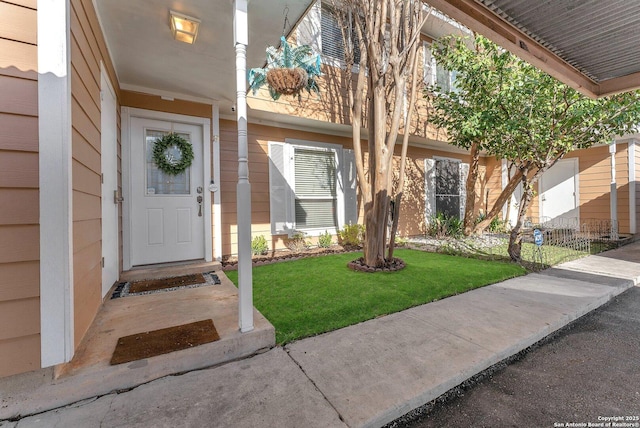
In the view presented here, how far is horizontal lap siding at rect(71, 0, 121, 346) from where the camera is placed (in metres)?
1.77

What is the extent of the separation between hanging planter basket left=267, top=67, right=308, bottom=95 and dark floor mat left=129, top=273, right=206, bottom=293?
2429mm

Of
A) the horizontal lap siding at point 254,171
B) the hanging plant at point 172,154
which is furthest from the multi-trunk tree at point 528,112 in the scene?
the hanging plant at point 172,154

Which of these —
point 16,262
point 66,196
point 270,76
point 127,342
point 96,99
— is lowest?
point 127,342

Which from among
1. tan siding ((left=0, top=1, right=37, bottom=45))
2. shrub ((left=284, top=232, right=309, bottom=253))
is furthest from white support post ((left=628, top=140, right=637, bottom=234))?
tan siding ((left=0, top=1, right=37, bottom=45))

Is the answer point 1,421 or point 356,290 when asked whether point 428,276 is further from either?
point 1,421

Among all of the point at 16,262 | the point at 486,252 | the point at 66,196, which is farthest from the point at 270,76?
the point at 486,252

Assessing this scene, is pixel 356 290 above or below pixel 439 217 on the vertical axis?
below

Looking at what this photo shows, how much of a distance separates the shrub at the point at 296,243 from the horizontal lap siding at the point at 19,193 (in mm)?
4034

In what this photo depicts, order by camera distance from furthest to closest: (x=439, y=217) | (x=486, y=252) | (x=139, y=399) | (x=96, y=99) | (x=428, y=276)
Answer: (x=439, y=217) < (x=486, y=252) < (x=428, y=276) < (x=96, y=99) < (x=139, y=399)

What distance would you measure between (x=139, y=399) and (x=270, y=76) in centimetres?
279

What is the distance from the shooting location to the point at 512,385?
1711mm

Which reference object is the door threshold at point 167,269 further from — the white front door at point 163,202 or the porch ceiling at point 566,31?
the porch ceiling at point 566,31

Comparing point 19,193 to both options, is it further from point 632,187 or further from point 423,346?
point 632,187

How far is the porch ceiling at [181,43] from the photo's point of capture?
2.32 meters
